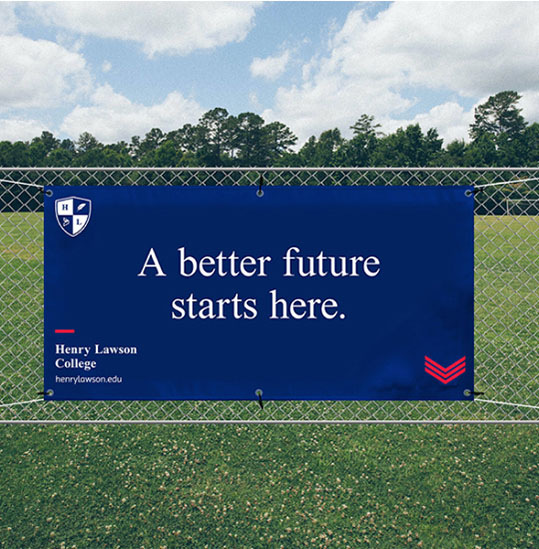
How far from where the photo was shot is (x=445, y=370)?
3805 mm

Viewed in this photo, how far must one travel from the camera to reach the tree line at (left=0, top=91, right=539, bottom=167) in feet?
281

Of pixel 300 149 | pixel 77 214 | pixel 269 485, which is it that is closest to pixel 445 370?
pixel 269 485

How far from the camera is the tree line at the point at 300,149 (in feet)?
281

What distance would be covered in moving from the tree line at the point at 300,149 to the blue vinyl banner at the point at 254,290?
80371mm

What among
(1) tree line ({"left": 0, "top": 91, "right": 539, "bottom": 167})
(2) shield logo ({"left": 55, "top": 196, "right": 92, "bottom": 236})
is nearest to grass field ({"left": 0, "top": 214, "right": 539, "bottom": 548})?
(2) shield logo ({"left": 55, "top": 196, "right": 92, "bottom": 236})

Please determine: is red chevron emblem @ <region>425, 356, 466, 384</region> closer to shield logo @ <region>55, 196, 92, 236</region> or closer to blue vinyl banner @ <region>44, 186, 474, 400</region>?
blue vinyl banner @ <region>44, 186, 474, 400</region>

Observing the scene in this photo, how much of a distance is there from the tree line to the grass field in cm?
8035

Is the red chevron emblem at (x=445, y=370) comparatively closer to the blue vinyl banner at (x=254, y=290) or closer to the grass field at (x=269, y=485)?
the blue vinyl banner at (x=254, y=290)

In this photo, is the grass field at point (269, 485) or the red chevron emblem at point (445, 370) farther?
the red chevron emblem at point (445, 370)

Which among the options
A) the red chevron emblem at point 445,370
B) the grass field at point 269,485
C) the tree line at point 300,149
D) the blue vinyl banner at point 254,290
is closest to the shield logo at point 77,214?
the blue vinyl banner at point 254,290

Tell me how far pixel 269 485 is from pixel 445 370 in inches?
62.5

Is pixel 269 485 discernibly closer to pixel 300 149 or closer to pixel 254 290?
pixel 254 290

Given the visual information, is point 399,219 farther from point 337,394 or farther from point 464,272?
point 337,394

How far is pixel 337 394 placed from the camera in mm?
3775
